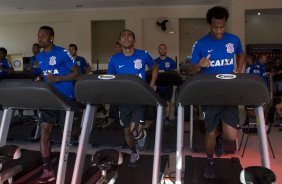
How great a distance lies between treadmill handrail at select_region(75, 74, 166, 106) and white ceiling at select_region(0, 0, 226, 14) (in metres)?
8.24

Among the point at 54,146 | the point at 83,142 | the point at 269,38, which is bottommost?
the point at 54,146

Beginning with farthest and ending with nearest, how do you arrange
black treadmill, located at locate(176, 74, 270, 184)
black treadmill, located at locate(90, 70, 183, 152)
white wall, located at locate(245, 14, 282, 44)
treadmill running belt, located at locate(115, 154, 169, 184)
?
white wall, located at locate(245, 14, 282, 44)
black treadmill, located at locate(90, 70, 183, 152)
treadmill running belt, located at locate(115, 154, 169, 184)
black treadmill, located at locate(176, 74, 270, 184)

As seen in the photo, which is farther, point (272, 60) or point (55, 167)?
point (272, 60)

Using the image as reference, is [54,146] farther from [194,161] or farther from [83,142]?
[83,142]

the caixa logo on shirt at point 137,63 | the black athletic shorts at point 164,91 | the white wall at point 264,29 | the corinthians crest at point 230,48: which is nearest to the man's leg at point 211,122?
the corinthians crest at point 230,48

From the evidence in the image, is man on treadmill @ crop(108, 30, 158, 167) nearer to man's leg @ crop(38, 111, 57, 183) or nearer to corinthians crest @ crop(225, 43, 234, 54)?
man's leg @ crop(38, 111, 57, 183)

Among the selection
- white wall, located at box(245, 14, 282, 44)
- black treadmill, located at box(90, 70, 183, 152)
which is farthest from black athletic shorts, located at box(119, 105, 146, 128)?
white wall, located at box(245, 14, 282, 44)

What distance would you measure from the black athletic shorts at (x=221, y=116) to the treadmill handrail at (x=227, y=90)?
1.88ft

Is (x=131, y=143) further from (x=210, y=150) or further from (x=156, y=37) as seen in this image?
(x=156, y=37)

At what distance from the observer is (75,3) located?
10.1 metres

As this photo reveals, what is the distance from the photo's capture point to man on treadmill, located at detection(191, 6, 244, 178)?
258 cm

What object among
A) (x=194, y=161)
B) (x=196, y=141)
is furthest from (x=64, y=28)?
(x=194, y=161)

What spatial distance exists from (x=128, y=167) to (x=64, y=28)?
930cm

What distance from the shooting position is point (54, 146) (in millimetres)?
4656
